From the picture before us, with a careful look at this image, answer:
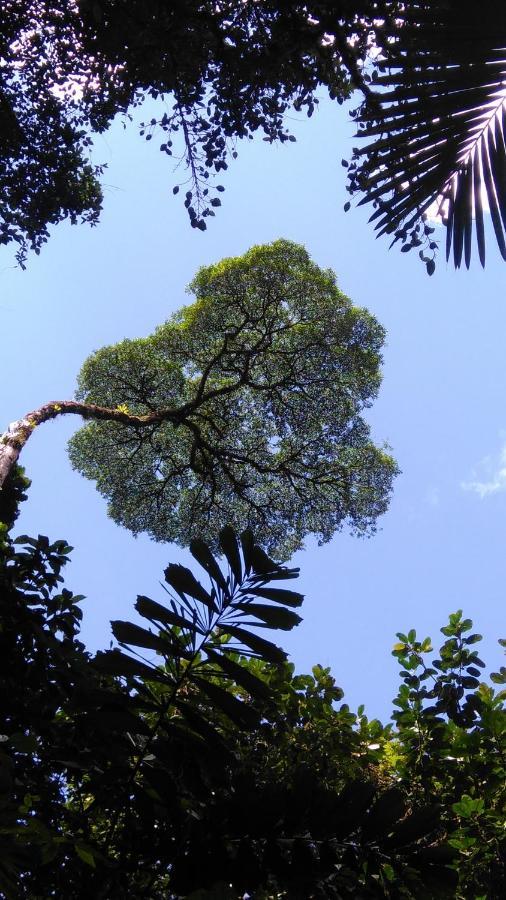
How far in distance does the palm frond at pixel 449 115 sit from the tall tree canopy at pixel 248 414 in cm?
747

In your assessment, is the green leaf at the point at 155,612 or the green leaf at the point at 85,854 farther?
the green leaf at the point at 155,612

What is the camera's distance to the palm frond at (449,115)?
316cm

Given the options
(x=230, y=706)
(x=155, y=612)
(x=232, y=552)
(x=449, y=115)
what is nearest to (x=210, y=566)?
(x=232, y=552)

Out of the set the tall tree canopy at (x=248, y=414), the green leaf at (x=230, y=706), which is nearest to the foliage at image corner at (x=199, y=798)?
the green leaf at (x=230, y=706)

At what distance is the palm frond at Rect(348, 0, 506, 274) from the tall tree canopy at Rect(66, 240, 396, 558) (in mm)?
7468

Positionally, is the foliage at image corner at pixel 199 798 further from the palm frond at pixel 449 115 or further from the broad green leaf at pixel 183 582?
the palm frond at pixel 449 115

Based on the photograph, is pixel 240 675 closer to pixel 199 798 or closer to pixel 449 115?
pixel 199 798

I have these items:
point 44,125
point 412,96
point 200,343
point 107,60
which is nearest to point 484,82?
point 412,96

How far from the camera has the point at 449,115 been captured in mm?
3531

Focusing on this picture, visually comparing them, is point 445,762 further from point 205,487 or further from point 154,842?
point 205,487

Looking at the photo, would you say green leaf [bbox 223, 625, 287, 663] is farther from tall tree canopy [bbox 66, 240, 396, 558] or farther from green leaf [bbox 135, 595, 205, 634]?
tall tree canopy [bbox 66, 240, 396, 558]

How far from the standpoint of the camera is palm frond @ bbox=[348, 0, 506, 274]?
125 inches

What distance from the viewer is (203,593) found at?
2424 mm

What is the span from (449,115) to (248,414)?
8.80 meters
